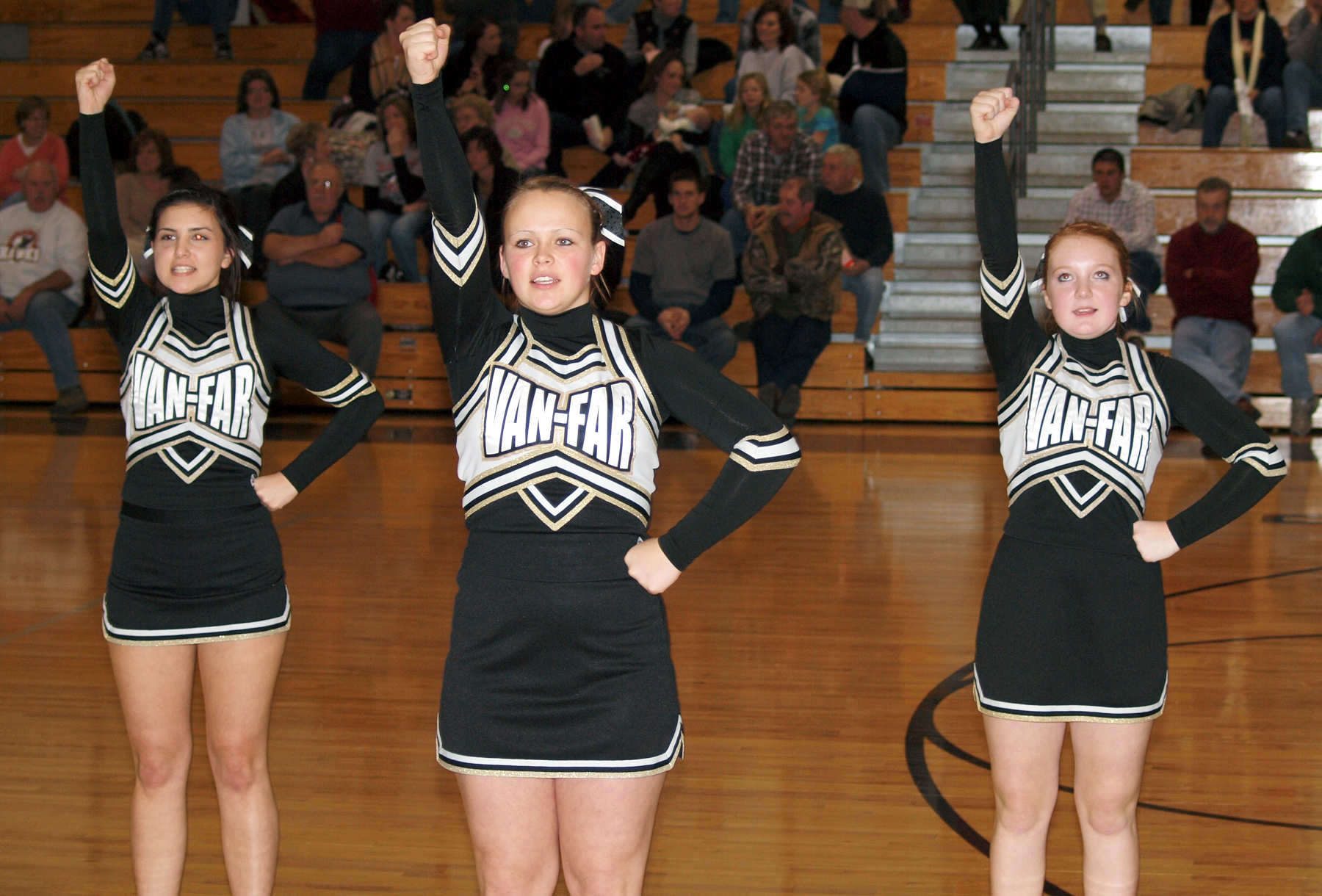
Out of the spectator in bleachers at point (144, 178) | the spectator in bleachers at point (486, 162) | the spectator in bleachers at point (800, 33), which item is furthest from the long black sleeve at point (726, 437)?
the spectator in bleachers at point (800, 33)

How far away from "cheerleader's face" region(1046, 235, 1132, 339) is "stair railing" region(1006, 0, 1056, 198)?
27.1ft

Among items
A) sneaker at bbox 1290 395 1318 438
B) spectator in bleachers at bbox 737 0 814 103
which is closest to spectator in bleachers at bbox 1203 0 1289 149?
sneaker at bbox 1290 395 1318 438

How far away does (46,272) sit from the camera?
9680 mm

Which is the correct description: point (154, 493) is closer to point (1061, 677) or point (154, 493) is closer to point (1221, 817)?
point (1061, 677)

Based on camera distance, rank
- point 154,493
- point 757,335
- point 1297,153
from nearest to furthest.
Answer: point 154,493 → point 757,335 → point 1297,153

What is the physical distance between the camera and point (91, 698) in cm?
405

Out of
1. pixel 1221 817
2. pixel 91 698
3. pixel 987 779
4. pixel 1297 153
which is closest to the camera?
pixel 1221 817

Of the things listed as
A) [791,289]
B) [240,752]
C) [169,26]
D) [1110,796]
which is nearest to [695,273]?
[791,289]

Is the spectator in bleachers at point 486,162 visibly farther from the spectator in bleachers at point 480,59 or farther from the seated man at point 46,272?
the seated man at point 46,272

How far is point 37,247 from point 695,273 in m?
4.62

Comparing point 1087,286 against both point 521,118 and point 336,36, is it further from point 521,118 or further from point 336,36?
point 336,36

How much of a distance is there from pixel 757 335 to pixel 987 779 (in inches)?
230

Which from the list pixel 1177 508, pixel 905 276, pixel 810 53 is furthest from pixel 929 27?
pixel 1177 508

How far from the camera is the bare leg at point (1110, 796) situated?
2.36 metres
